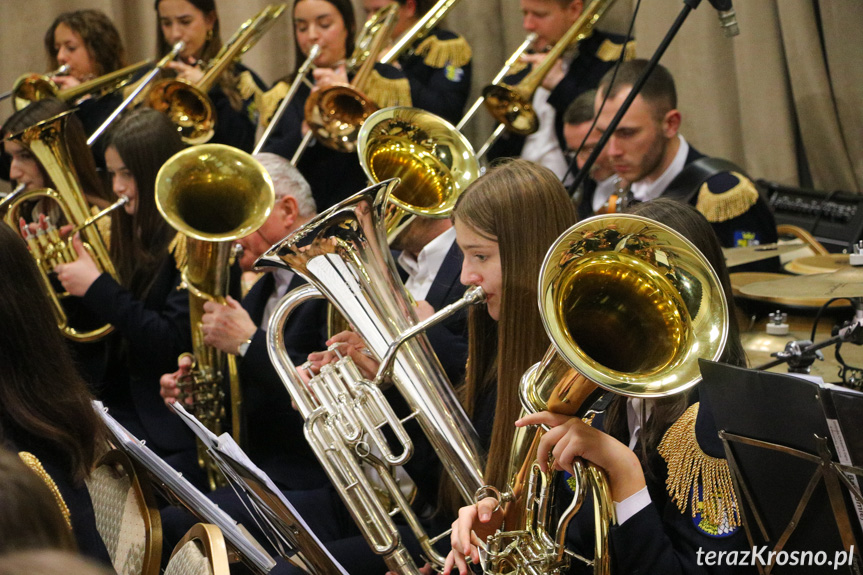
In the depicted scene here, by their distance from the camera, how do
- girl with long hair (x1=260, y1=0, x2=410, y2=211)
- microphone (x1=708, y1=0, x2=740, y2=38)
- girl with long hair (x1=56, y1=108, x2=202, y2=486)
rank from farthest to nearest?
girl with long hair (x1=260, y1=0, x2=410, y2=211)
girl with long hair (x1=56, y1=108, x2=202, y2=486)
microphone (x1=708, y1=0, x2=740, y2=38)

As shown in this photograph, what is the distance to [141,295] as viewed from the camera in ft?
9.41

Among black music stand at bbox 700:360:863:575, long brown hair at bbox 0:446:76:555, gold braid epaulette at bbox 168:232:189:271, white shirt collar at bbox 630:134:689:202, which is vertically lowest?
white shirt collar at bbox 630:134:689:202

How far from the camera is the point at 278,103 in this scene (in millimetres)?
3727

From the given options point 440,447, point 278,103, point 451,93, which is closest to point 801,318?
point 440,447

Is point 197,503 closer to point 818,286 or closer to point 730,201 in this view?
point 818,286

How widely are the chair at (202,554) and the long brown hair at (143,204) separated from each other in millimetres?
1671

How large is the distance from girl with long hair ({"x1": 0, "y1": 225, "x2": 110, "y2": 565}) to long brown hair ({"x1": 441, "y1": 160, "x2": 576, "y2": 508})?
2.24 feet

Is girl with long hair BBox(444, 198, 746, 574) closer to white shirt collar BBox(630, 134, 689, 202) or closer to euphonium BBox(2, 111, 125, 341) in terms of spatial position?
white shirt collar BBox(630, 134, 689, 202)

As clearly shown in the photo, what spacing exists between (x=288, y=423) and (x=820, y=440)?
60.5 inches

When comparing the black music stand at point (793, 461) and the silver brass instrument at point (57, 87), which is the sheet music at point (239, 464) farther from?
the silver brass instrument at point (57, 87)

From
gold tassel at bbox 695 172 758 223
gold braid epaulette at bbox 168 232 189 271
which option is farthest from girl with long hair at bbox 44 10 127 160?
gold tassel at bbox 695 172 758 223

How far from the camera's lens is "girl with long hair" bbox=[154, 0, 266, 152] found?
3811 millimetres

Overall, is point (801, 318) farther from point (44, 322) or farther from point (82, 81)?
point (82, 81)

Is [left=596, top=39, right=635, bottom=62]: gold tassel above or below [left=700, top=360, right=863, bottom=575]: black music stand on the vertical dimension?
below
